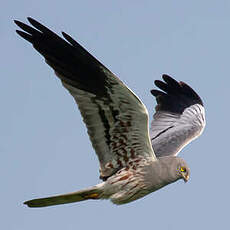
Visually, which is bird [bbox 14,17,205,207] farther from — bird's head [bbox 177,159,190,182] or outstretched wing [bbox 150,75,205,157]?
outstretched wing [bbox 150,75,205,157]

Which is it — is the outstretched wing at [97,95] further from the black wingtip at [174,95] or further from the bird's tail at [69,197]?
the black wingtip at [174,95]

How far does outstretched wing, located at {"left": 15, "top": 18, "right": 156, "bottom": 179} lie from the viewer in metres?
7.60

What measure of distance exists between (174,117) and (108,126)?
4.00 m

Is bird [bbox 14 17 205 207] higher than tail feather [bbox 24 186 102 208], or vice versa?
bird [bbox 14 17 205 207]

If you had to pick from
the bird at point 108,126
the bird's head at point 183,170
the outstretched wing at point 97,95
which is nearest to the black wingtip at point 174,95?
the bird at point 108,126

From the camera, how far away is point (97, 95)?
7.93 m

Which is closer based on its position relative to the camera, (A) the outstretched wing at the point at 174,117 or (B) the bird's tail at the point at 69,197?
(B) the bird's tail at the point at 69,197

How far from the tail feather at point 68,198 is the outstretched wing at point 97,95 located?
62 centimetres

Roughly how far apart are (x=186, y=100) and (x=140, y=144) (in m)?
4.35

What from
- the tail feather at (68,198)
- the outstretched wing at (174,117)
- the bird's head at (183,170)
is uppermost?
the outstretched wing at (174,117)

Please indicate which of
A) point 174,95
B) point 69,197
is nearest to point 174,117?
point 174,95

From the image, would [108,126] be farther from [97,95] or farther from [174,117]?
[174,117]

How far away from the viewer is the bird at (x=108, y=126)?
7.65 meters

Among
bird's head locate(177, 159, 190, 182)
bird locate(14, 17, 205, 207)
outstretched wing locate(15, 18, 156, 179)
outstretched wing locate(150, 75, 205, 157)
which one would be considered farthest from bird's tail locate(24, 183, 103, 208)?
outstretched wing locate(150, 75, 205, 157)
